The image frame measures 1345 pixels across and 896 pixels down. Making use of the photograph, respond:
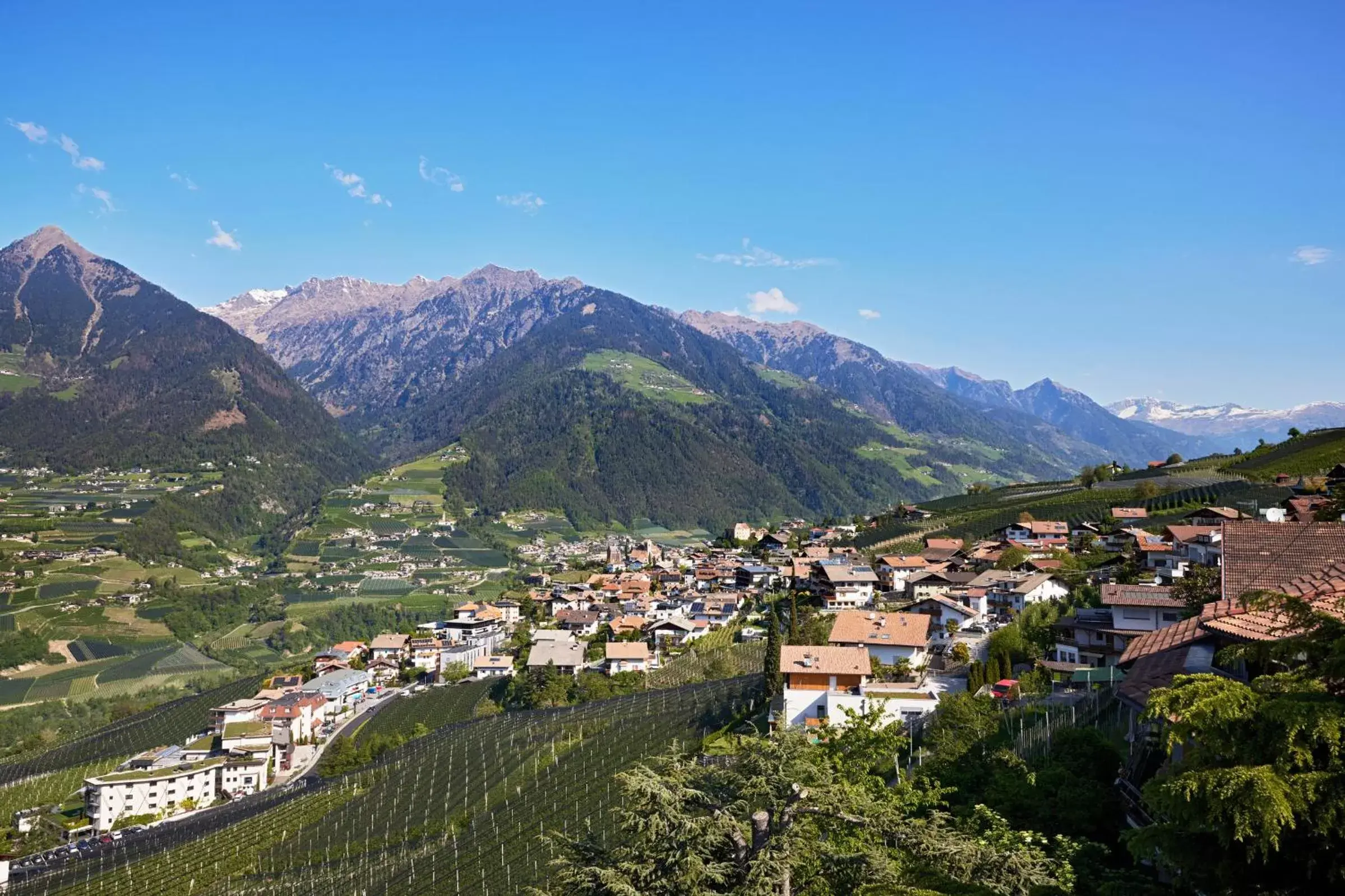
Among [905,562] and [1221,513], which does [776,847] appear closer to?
[1221,513]

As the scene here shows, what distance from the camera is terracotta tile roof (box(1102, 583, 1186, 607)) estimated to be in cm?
3269

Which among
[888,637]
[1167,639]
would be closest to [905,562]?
[888,637]

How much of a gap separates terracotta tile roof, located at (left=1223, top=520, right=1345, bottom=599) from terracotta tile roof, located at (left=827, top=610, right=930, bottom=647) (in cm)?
2011

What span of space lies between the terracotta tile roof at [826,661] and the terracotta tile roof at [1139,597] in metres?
9.69

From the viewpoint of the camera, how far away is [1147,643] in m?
19.1

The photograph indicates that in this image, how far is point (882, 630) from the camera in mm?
39812

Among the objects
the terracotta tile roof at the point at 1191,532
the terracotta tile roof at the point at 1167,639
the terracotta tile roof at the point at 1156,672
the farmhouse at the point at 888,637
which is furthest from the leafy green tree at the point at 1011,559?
the terracotta tile roof at the point at 1156,672

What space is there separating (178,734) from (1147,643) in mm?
78951

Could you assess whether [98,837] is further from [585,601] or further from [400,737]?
[585,601]

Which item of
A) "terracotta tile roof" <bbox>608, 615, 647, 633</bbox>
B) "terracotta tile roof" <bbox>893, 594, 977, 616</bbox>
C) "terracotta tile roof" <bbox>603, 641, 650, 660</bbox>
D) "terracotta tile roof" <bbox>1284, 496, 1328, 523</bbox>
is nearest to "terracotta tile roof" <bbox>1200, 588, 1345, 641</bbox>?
"terracotta tile roof" <bbox>893, 594, 977, 616</bbox>

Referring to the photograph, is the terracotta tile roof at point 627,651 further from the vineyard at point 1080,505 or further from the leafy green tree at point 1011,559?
the vineyard at point 1080,505

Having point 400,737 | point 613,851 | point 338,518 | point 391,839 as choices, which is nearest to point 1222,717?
point 613,851

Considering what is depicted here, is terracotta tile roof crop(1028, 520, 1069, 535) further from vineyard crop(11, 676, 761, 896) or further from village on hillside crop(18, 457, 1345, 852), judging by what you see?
vineyard crop(11, 676, 761, 896)

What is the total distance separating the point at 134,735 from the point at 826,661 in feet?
229
